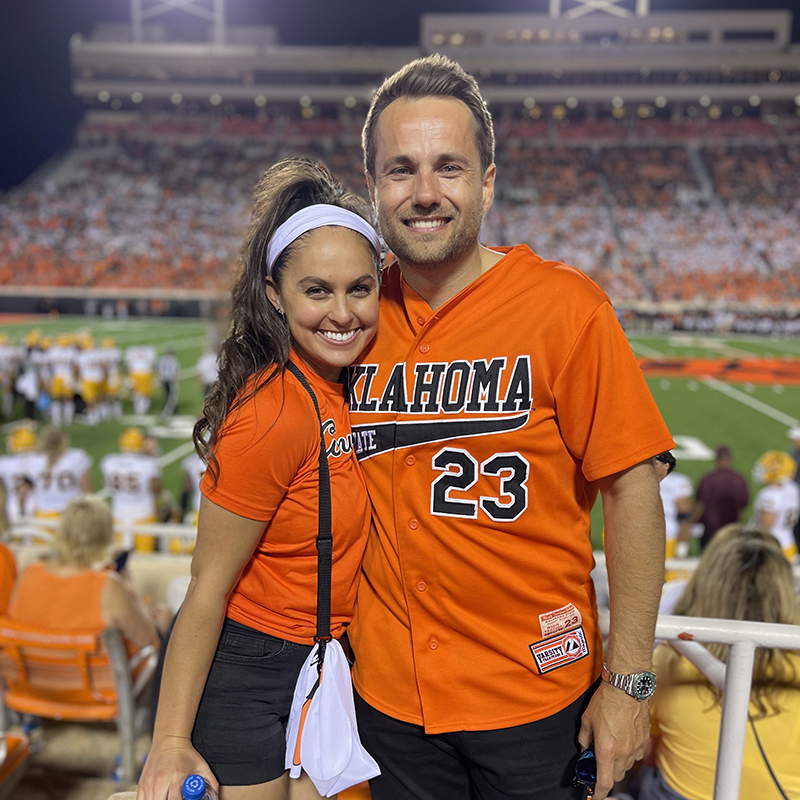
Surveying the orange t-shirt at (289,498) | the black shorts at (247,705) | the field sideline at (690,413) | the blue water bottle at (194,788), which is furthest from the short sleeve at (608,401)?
the field sideline at (690,413)

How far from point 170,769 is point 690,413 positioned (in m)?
13.5

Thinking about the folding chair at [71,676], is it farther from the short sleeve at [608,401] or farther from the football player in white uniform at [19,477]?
the football player in white uniform at [19,477]

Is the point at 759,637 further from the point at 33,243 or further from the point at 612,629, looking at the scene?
the point at 33,243

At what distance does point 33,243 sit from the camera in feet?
116

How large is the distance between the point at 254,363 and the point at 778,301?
101ft

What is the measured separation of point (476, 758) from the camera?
1641 mm

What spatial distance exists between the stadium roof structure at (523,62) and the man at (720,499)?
42528 mm

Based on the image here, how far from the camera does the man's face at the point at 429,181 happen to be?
1712 mm

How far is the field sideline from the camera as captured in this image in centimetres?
1091

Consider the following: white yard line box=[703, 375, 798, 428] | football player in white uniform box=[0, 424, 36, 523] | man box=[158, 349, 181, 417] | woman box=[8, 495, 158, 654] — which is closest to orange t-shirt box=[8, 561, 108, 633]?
woman box=[8, 495, 158, 654]

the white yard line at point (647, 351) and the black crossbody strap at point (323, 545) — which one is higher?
the black crossbody strap at point (323, 545)

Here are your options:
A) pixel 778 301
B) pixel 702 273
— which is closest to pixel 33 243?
pixel 702 273

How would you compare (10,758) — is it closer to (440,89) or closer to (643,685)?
(643,685)

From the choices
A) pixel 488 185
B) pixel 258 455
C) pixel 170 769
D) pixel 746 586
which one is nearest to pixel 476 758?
pixel 170 769
